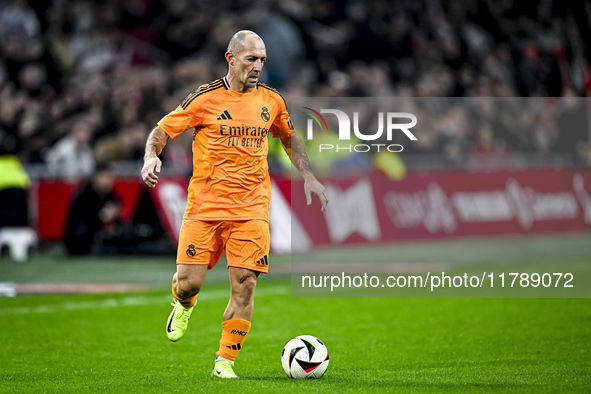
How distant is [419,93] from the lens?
21.3 m

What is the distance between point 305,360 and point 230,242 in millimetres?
1059

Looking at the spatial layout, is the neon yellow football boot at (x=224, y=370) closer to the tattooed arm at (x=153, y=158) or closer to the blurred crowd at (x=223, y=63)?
the tattooed arm at (x=153, y=158)

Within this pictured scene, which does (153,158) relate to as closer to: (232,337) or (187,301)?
(187,301)

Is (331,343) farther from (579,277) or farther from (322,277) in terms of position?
(579,277)

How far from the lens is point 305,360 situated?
21.5ft

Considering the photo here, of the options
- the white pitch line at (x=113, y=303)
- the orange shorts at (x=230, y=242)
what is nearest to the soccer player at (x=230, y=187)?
the orange shorts at (x=230, y=242)

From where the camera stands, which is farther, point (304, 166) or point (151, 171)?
point (304, 166)

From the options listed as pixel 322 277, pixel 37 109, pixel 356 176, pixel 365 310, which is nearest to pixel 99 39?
pixel 37 109

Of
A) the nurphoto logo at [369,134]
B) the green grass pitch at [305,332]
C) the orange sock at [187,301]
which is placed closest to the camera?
the green grass pitch at [305,332]

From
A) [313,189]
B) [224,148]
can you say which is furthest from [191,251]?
[313,189]

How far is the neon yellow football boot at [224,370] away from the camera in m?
6.58

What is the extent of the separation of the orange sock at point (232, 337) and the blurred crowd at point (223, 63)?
10.8 metres

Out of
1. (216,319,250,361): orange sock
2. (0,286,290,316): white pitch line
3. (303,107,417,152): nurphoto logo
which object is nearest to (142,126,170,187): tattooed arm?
(216,319,250,361): orange sock

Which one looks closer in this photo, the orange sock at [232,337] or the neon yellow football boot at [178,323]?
the orange sock at [232,337]
